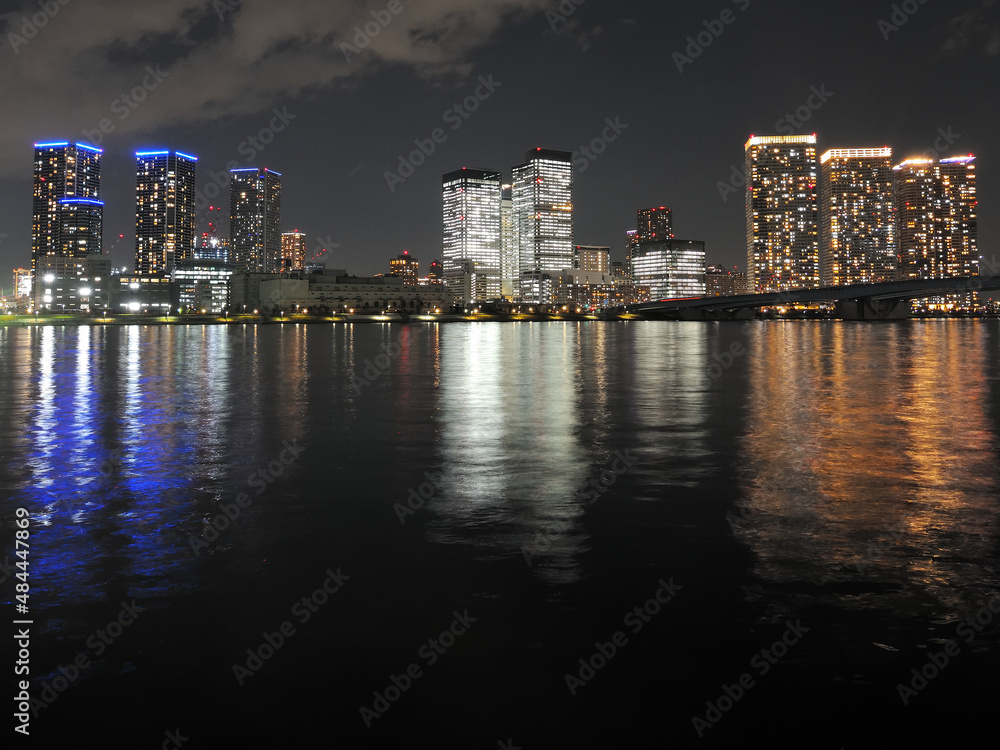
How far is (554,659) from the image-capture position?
5.56m

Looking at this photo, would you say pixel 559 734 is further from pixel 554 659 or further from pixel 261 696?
pixel 261 696
